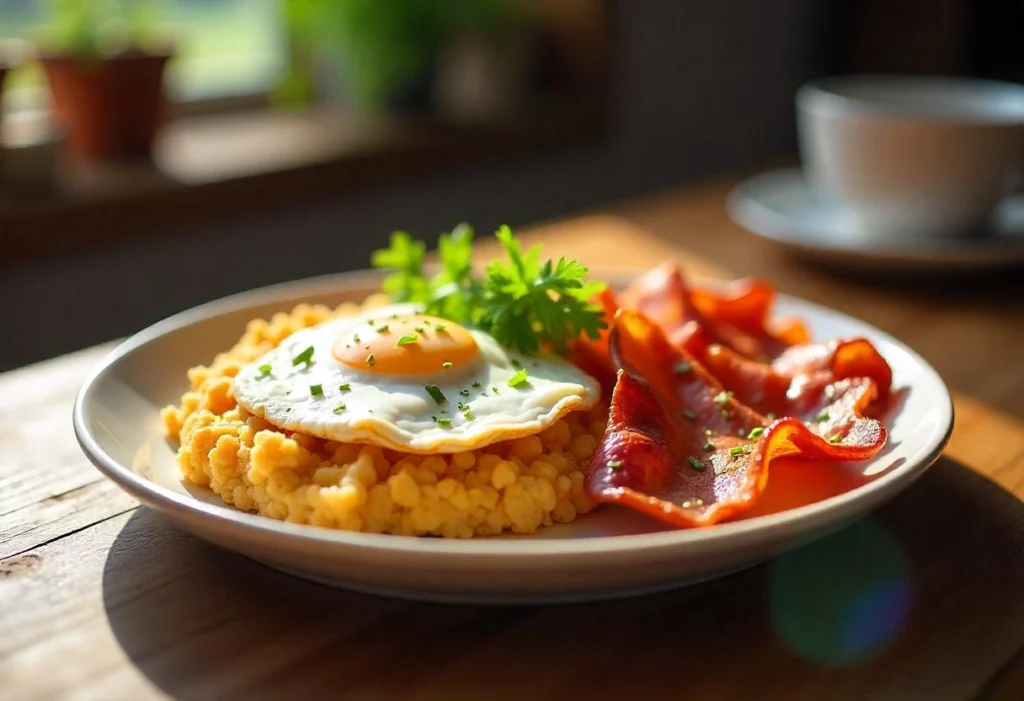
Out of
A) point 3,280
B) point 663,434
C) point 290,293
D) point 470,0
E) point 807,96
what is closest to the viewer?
point 663,434

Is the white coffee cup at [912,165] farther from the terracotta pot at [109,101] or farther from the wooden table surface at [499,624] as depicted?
the terracotta pot at [109,101]

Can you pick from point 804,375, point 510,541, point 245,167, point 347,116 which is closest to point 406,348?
point 510,541

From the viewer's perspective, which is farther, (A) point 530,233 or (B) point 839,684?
(A) point 530,233

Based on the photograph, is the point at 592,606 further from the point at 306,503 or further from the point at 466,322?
the point at 466,322

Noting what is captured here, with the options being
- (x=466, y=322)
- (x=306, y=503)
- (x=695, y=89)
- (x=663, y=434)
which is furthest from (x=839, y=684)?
(x=695, y=89)

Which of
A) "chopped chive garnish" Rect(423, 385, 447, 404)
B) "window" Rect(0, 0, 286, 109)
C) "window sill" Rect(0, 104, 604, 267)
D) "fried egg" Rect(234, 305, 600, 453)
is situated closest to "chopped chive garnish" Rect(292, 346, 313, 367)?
"fried egg" Rect(234, 305, 600, 453)
